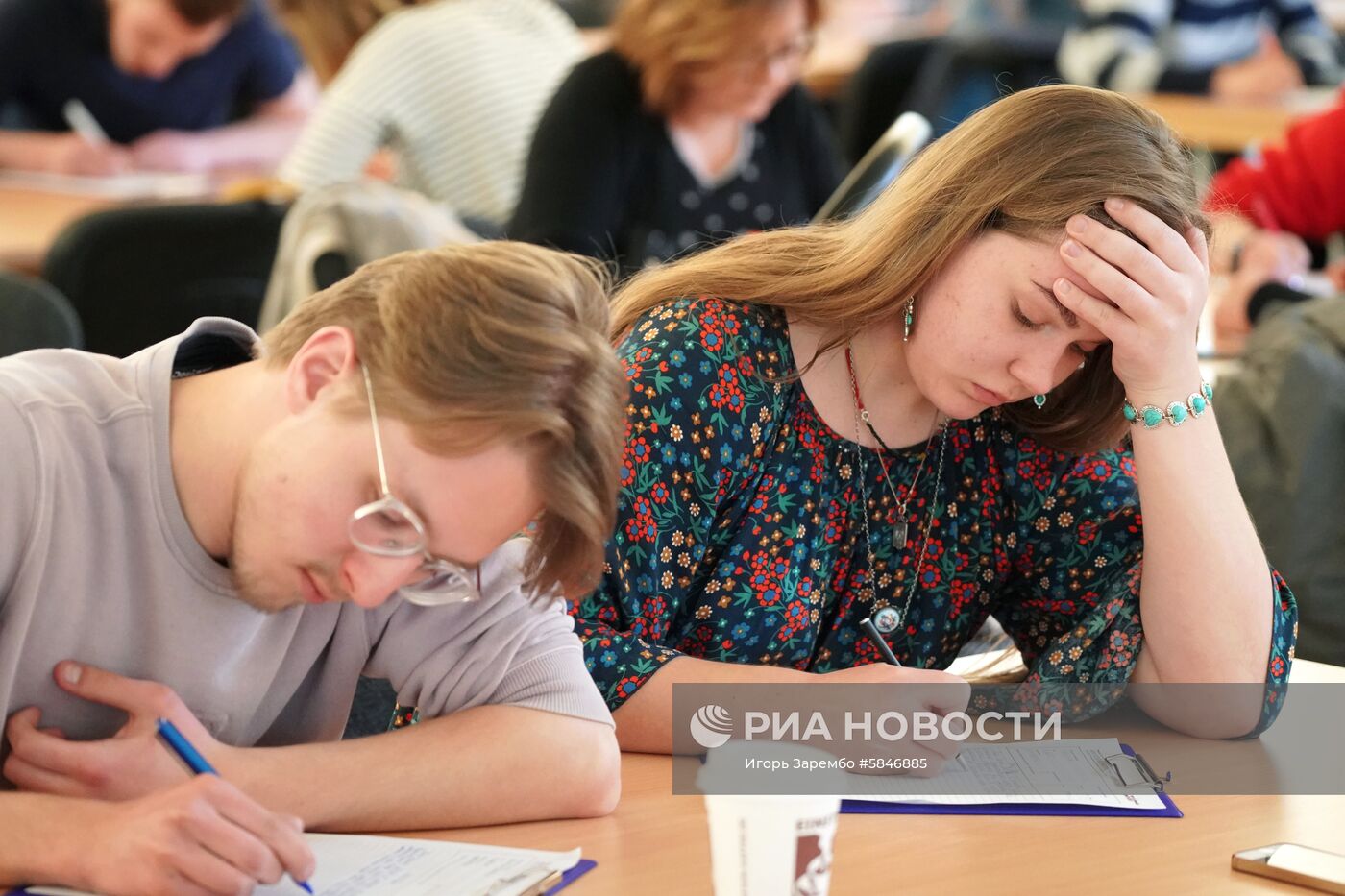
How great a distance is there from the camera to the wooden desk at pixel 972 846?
114cm

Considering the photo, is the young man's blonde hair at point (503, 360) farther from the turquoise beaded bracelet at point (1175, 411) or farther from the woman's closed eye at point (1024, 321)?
the turquoise beaded bracelet at point (1175, 411)

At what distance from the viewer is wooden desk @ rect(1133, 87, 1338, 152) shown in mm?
4527

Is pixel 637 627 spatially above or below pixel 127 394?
below

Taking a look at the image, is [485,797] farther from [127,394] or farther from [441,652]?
[127,394]

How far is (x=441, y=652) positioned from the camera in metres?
1.23

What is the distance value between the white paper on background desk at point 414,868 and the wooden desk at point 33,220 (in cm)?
205

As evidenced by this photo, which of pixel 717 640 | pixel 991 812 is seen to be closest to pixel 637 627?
pixel 717 640

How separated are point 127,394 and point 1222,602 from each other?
3.32 ft

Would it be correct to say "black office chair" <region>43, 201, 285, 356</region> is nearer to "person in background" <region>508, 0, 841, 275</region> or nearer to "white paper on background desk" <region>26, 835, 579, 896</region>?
"person in background" <region>508, 0, 841, 275</region>

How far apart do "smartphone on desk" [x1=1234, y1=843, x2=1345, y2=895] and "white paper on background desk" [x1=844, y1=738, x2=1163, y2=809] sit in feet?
0.40

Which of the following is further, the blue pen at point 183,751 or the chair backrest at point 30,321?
the chair backrest at point 30,321

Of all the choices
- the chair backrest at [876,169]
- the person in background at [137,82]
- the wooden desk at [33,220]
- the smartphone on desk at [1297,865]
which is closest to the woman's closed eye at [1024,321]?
the smartphone on desk at [1297,865]
